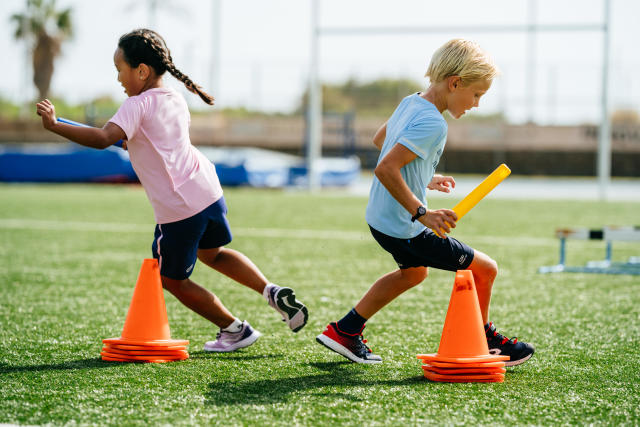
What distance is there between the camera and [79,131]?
338 cm

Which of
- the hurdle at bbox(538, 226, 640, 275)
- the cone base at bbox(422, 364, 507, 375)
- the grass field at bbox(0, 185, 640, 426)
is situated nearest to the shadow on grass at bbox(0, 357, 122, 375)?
the grass field at bbox(0, 185, 640, 426)

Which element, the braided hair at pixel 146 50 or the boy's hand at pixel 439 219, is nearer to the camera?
the boy's hand at pixel 439 219

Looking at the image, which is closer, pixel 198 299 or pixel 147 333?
pixel 147 333

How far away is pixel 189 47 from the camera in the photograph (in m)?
37.2

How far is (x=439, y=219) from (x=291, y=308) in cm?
99

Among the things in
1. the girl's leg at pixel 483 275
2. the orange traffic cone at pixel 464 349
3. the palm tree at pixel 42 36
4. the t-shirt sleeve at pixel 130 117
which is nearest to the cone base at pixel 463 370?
the orange traffic cone at pixel 464 349

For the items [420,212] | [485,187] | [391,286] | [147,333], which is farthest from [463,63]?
[147,333]

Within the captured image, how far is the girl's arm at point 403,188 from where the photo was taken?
10.4ft

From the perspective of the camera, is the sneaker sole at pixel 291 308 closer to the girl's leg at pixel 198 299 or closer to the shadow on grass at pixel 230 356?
the shadow on grass at pixel 230 356

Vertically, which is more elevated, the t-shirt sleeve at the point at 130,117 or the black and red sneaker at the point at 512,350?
the t-shirt sleeve at the point at 130,117

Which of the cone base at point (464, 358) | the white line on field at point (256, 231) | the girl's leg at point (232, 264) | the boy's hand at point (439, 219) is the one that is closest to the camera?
A: the boy's hand at point (439, 219)

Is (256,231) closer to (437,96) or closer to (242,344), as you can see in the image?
(242,344)

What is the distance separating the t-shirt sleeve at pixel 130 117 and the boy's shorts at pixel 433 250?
1107mm

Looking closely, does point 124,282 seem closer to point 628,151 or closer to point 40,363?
point 40,363
